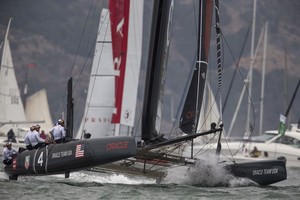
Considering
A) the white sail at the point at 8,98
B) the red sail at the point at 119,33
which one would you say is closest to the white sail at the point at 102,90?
the red sail at the point at 119,33

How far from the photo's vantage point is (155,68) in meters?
18.6

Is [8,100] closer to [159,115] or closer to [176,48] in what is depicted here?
[159,115]

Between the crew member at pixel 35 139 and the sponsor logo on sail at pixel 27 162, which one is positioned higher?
the crew member at pixel 35 139

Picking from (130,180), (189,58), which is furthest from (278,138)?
(189,58)

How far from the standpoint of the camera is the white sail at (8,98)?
114 feet

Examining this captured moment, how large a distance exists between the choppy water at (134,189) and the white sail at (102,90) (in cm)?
384

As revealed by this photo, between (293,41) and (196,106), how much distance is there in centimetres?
7873

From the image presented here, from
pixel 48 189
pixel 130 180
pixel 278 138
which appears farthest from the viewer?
pixel 278 138

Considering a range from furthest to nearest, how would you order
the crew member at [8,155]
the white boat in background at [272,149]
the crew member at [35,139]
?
1. the white boat in background at [272,149]
2. the crew member at [8,155]
3. the crew member at [35,139]

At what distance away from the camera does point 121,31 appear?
23875mm

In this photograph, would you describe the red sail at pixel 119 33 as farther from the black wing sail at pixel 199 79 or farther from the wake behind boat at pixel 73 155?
the wake behind boat at pixel 73 155

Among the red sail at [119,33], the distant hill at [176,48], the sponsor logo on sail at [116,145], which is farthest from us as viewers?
the distant hill at [176,48]

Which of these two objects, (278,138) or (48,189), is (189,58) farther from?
(48,189)

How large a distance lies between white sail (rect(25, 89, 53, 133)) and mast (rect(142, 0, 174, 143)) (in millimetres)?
23354
